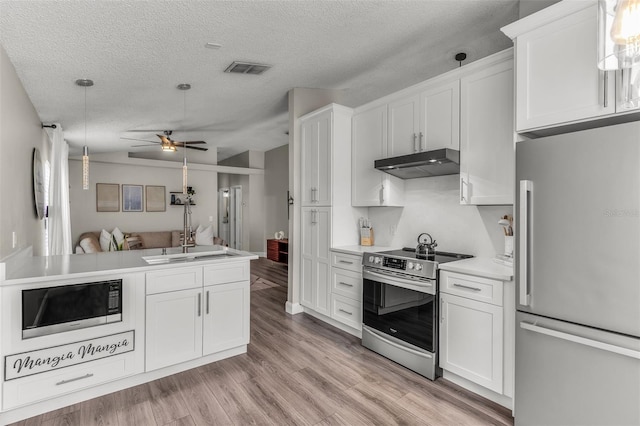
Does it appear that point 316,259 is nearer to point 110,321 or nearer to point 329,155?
point 329,155

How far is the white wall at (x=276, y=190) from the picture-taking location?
8.09m

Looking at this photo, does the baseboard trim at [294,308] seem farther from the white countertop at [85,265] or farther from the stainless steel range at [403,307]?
the white countertop at [85,265]

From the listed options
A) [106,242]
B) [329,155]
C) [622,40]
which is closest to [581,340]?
[622,40]

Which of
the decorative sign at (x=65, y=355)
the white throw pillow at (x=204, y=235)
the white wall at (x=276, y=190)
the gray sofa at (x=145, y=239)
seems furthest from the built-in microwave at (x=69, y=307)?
the white wall at (x=276, y=190)

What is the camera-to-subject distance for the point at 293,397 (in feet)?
7.39

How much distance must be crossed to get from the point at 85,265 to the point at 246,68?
2.23m

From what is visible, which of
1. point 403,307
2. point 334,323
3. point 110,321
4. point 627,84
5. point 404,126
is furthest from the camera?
point 334,323

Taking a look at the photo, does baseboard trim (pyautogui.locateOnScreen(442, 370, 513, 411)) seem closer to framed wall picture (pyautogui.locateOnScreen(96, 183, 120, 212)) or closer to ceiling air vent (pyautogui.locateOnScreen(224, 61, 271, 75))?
ceiling air vent (pyautogui.locateOnScreen(224, 61, 271, 75))

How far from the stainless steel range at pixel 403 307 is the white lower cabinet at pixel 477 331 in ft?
0.28

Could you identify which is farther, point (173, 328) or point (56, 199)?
point (56, 199)

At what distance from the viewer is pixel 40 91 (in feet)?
10.3

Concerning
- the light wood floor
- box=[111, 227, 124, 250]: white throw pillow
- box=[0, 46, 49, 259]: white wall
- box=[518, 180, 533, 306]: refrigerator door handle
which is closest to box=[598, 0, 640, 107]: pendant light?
box=[518, 180, 533, 306]: refrigerator door handle

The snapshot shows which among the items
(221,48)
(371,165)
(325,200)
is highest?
(221,48)

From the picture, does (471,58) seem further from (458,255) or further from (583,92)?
(458,255)
